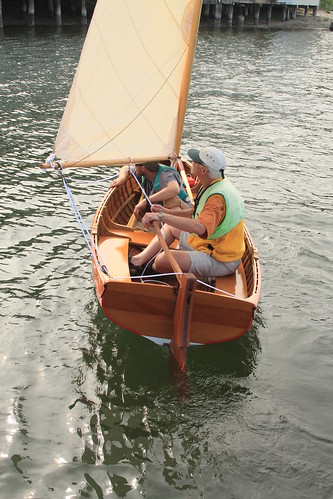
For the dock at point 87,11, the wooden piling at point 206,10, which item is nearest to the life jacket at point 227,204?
the dock at point 87,11

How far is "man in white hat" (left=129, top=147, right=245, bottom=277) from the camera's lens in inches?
Result: 306

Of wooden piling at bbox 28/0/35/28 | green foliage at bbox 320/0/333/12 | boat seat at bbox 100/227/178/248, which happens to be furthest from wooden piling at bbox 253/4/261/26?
boat seat at bbox 100/227/178/248

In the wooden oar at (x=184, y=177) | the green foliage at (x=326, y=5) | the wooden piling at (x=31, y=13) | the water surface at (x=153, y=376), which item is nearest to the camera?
the water surface at (x=153, y=376)

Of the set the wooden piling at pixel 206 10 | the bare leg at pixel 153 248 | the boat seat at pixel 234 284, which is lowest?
the boat seat at pixel 234 284

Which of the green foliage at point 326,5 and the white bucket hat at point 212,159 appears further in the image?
the green foliage at point 326,5

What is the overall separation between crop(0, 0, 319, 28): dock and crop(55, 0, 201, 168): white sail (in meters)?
29.3

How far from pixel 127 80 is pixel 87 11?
37.7 meters

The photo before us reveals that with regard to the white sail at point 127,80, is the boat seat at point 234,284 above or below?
below

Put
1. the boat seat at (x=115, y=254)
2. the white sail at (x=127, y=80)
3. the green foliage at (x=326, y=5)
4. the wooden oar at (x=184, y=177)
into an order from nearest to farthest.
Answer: the boat seat at (x=115, y=254)
the white sail at (x=127, y=80)
the wooden oar at (x=184, y=177)
the green foliage at (x=326, y=5)

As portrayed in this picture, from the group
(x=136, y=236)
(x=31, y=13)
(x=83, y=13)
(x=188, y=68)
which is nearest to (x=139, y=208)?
(x=136, y=236)

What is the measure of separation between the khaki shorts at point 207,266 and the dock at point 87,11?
31.7 metres

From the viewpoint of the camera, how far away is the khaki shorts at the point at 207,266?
812 centimetres

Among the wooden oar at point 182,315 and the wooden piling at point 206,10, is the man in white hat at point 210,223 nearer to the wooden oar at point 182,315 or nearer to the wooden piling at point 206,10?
the wooden oar at point 182,315

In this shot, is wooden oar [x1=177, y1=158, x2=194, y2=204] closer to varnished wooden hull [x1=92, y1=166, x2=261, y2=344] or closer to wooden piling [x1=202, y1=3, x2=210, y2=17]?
varnished wooden hull [x1=92, y1=166, x2=261, y2=344]
